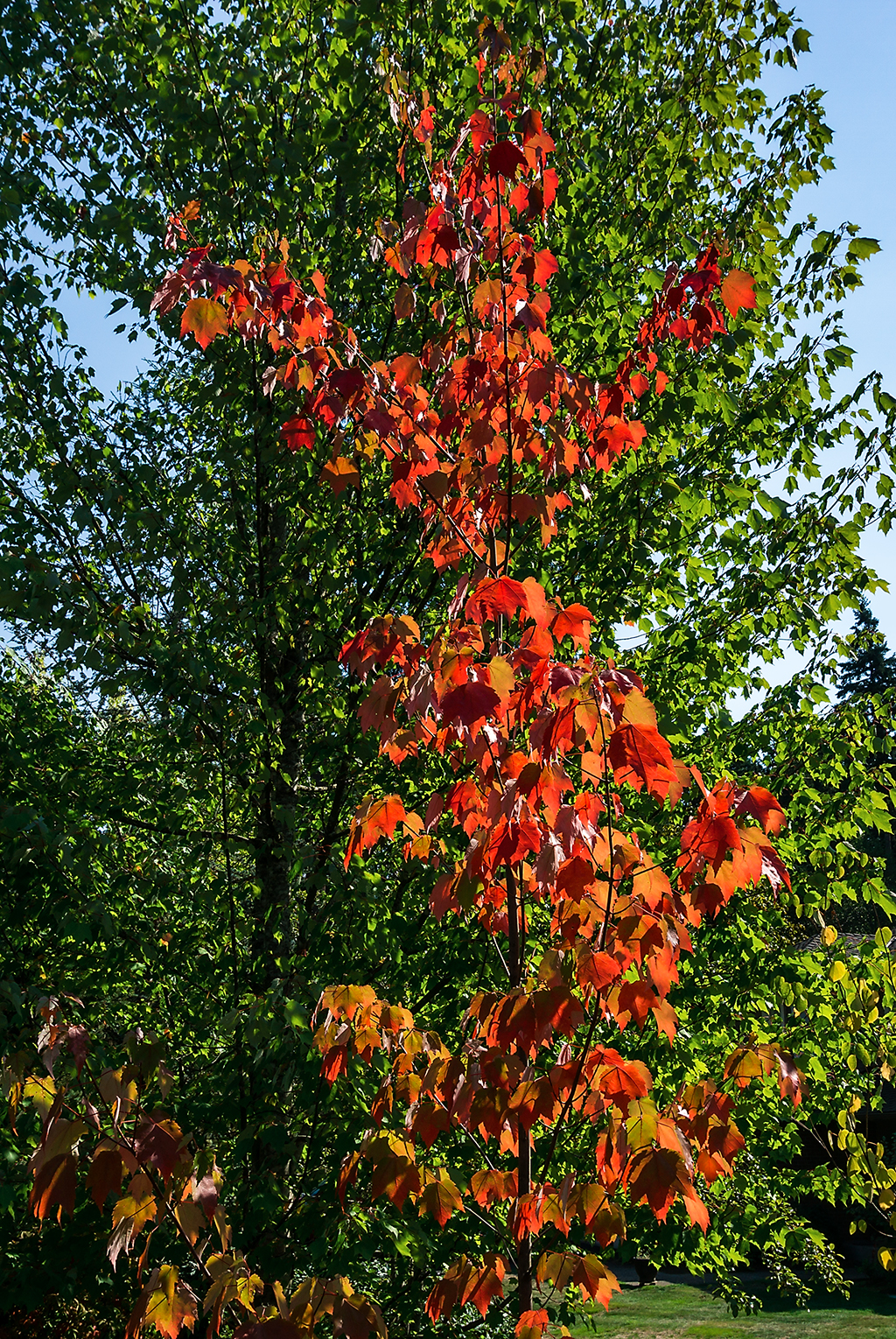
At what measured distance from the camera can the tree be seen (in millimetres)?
4012

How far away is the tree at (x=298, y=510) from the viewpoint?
13.2 feet

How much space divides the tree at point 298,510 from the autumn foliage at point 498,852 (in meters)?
0.90

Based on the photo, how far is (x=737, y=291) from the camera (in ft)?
9.39

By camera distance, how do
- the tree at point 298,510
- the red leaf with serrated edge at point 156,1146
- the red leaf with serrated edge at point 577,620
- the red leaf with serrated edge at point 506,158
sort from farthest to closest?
1. the tree at point 298,510
2. the red leaf with serrated edge at point 506,158
3. the red leaf with serrated edge at point 577,620
4. the red leaf with serrated edge at point 156,1146

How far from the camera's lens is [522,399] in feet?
9.64

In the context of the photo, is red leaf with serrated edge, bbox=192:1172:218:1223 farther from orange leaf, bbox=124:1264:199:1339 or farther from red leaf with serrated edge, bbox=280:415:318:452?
red leaf with serrated edge, bbox=280:415:318:452

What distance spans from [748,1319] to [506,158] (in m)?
18.8

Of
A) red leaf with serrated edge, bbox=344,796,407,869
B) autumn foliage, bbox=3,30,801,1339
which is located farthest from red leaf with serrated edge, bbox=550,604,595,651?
red leaf with serrated edge, bbox=344,796,407,869

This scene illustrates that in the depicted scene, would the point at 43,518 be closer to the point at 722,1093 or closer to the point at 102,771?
the point at 102,771

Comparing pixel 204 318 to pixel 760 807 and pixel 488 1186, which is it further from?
pixel 488 1186

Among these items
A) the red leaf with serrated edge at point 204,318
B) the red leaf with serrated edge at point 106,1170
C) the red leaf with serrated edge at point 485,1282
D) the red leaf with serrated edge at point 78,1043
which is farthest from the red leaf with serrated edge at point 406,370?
the red leaf with serrated edge at point 485,1282

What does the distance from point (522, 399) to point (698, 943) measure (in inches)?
97.5

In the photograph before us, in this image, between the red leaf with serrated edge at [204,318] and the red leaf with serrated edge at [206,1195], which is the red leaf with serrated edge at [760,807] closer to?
the red leaf with serrated edge at [206,1195]

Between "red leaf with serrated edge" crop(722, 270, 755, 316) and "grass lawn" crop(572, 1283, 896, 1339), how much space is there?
1349 centimetres
